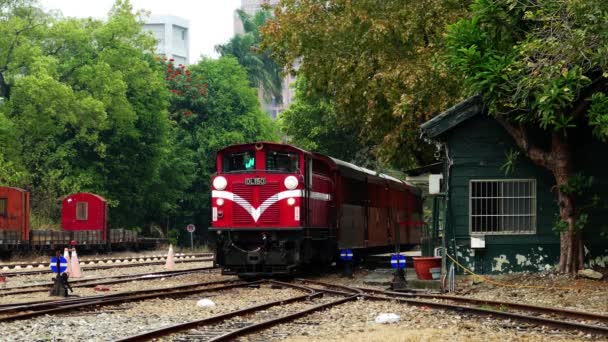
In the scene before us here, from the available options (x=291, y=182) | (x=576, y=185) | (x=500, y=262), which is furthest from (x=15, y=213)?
(x=576, y=185)

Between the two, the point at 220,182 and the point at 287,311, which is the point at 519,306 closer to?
the point at 287,311

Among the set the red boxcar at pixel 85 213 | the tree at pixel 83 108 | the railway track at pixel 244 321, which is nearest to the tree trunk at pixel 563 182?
the railway track at pixel 244 321

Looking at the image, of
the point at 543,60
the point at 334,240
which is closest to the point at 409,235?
the point at 334,240

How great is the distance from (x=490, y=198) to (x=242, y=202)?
5.97 m

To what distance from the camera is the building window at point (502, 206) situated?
73.8 feet

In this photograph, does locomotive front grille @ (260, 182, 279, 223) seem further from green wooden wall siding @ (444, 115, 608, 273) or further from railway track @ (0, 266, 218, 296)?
green wooden wall siding @ (444, 115, 608, 273)

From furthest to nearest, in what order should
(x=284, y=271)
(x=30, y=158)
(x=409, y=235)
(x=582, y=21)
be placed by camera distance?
(x=30, y=158) < (x=409, y=235) < (x=284, y=271) < (x=582, y=21)

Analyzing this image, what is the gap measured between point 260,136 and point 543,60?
54.3m

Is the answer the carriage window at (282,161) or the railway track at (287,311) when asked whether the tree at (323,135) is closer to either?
the carriage window at (282,161)

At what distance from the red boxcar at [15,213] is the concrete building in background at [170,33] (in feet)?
386

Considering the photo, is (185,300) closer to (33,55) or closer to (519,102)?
(519,102)

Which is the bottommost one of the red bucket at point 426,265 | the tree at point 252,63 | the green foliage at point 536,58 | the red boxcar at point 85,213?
the red bucket at point 426,265

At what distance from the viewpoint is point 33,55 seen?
5353 cm

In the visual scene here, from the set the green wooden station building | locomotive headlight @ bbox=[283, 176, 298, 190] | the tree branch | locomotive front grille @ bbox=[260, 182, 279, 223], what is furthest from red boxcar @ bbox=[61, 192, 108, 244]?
the tree branch
